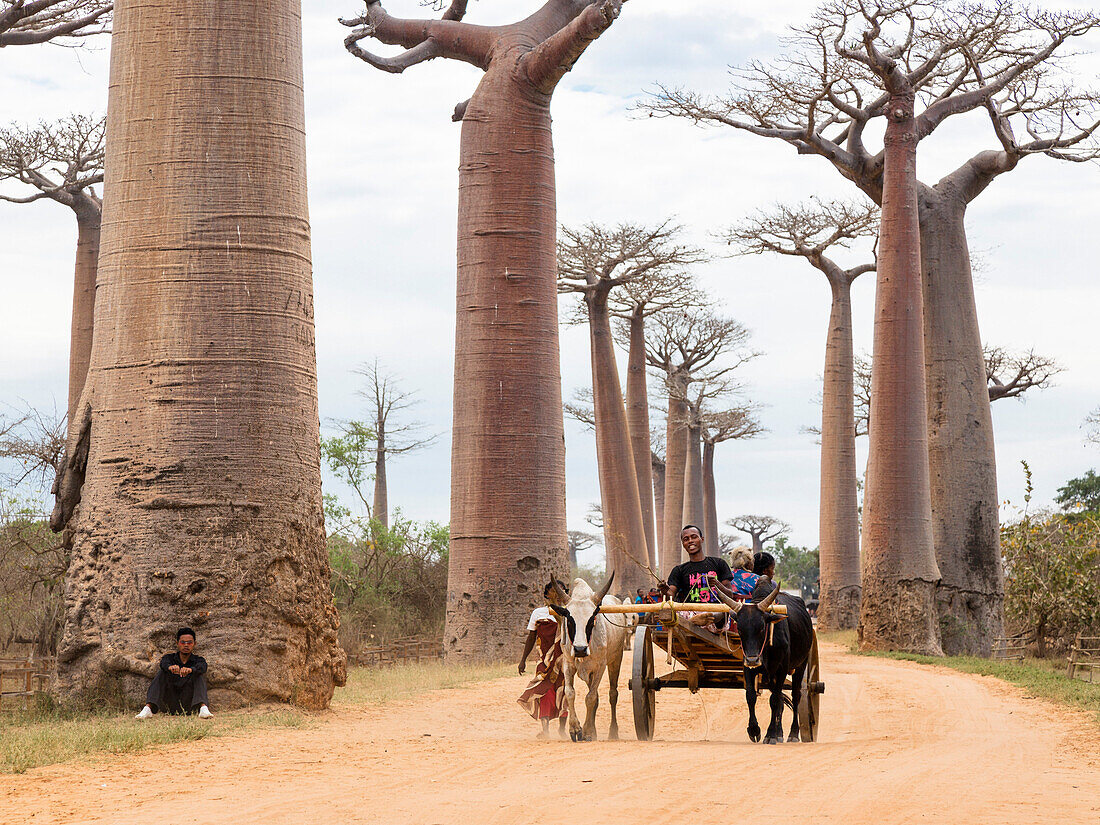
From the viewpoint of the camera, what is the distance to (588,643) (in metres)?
6.55

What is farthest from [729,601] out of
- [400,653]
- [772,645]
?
[400,653]

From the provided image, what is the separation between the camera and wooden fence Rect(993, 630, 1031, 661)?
49.5 feet

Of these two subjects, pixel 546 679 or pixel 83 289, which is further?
pixel 83 289

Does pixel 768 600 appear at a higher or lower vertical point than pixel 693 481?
lower

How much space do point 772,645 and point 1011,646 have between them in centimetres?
1138

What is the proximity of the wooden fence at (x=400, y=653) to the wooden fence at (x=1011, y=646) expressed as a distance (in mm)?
6956

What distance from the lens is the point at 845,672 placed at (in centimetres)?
1160

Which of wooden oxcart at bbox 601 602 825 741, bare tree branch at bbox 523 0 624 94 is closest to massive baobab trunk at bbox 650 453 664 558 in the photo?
bare tree branch at bbox 523 0 624 94

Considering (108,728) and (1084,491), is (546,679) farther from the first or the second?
(1084,491)

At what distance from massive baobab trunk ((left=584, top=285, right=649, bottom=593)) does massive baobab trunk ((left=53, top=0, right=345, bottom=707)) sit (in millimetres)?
14134

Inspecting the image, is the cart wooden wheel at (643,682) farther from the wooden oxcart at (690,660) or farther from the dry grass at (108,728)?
the dry grass at (108,728)

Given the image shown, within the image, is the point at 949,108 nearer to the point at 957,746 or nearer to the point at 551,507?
the point at 551,507

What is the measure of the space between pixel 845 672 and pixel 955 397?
5152 millimetres

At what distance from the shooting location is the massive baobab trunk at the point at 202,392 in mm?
7117
